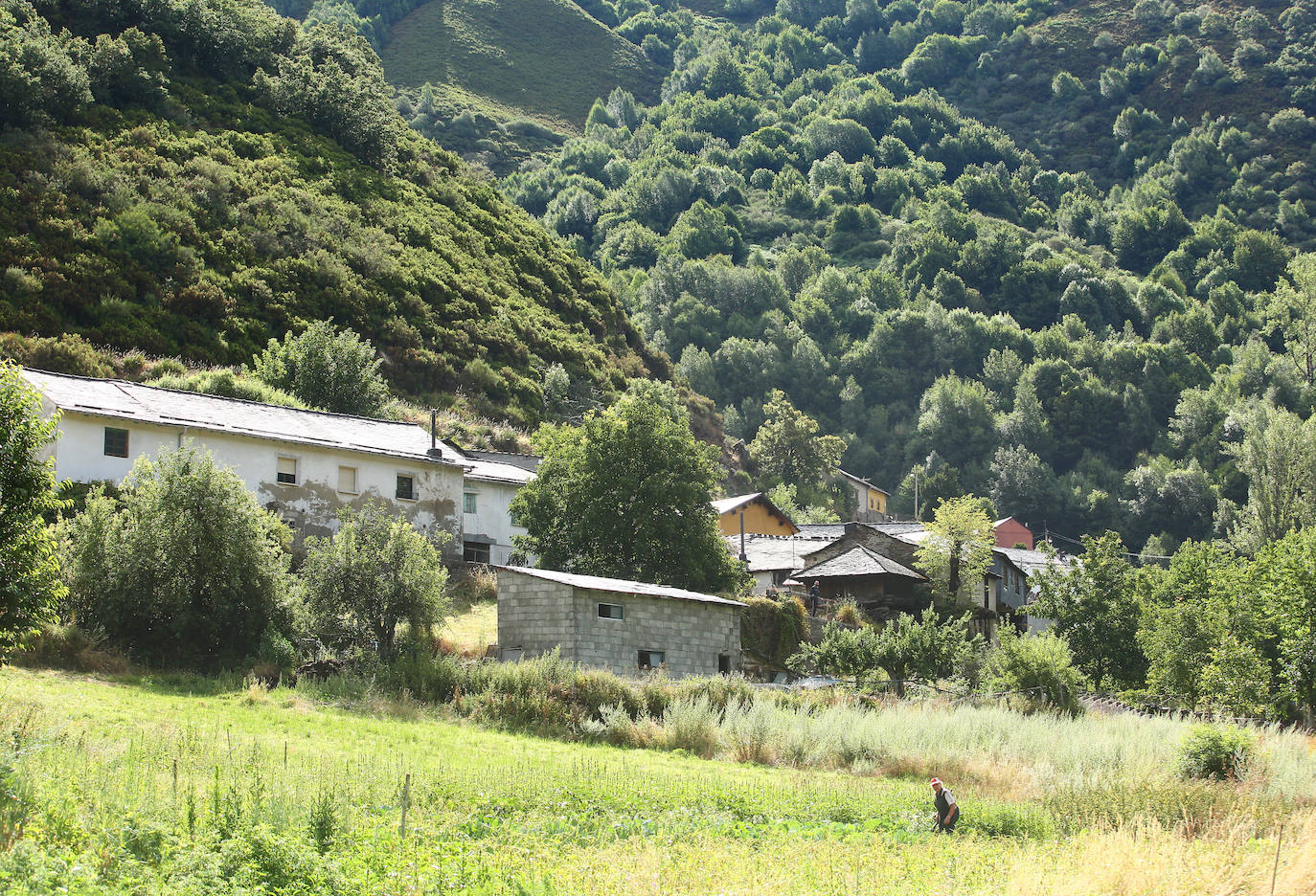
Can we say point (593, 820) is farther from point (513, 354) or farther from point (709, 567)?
point (513, 354)

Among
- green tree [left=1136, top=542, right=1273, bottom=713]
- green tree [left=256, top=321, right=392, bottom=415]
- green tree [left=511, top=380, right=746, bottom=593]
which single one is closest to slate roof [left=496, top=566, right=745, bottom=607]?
green tree [left=511, top=380, right=746, bottom=593]

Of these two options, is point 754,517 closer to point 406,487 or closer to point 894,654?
point 894,654

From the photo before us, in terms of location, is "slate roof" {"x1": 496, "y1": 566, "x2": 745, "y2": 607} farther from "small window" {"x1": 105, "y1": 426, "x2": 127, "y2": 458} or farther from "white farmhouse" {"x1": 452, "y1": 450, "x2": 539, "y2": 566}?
"small window" {"x1": 105, "y1": 426, "x2": 127, "y2": 458}

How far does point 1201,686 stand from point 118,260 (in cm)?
4920

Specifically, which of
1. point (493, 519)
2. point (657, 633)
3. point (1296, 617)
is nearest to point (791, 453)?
point (493, 519)

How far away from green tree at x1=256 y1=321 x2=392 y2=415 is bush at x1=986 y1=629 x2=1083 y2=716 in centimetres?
2898

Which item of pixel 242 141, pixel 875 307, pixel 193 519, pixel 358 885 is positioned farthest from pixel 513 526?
pixel 875 307

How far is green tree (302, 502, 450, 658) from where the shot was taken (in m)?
32.1

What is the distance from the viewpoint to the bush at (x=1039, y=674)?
1481 inches

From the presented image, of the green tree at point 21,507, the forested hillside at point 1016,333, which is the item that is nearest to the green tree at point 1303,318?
the forested hillside at point 1016,333

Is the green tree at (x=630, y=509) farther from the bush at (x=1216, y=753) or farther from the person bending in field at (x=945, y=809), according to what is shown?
the person bending in field at (x=945, y=809)

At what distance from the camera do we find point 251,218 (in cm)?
6912

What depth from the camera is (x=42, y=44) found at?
68.1m

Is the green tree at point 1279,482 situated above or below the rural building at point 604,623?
above
